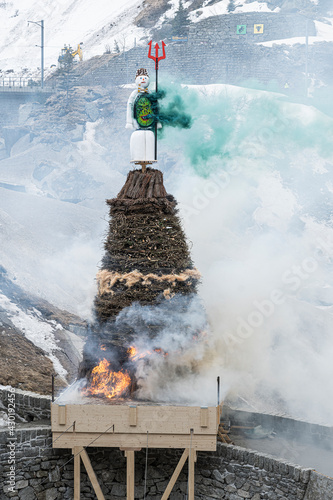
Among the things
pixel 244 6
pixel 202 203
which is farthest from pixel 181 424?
pixel 244 6

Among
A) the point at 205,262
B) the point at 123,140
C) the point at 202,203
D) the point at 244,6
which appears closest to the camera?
the point at 205,262

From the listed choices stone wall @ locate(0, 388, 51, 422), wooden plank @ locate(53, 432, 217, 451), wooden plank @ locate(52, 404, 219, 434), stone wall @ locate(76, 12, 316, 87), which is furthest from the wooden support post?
stone wall @ locate(76, 12, 316, 87)

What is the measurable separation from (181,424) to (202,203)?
17376 millimetres

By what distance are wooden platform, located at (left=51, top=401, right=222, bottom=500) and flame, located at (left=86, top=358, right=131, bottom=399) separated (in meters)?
0.87

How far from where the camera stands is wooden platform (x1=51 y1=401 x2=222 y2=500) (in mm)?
14336

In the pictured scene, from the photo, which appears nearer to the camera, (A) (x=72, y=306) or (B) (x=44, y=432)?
(B) (x=44, y=432)

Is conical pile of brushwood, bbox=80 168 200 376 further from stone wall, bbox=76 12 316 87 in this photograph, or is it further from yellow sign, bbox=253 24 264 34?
yellow sign, bbox=253 24 264 34

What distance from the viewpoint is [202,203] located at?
31047 millimetres

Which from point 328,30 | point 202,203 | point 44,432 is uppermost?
point 328,30

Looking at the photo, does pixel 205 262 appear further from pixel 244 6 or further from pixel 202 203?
pixel 244 6

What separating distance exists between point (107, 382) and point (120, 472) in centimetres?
161

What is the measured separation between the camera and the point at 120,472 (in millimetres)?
15211

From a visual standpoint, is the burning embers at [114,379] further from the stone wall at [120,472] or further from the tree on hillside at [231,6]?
the tree on hillside at [231,6]

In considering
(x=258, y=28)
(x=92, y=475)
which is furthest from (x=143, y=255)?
(x=258, y=28)
